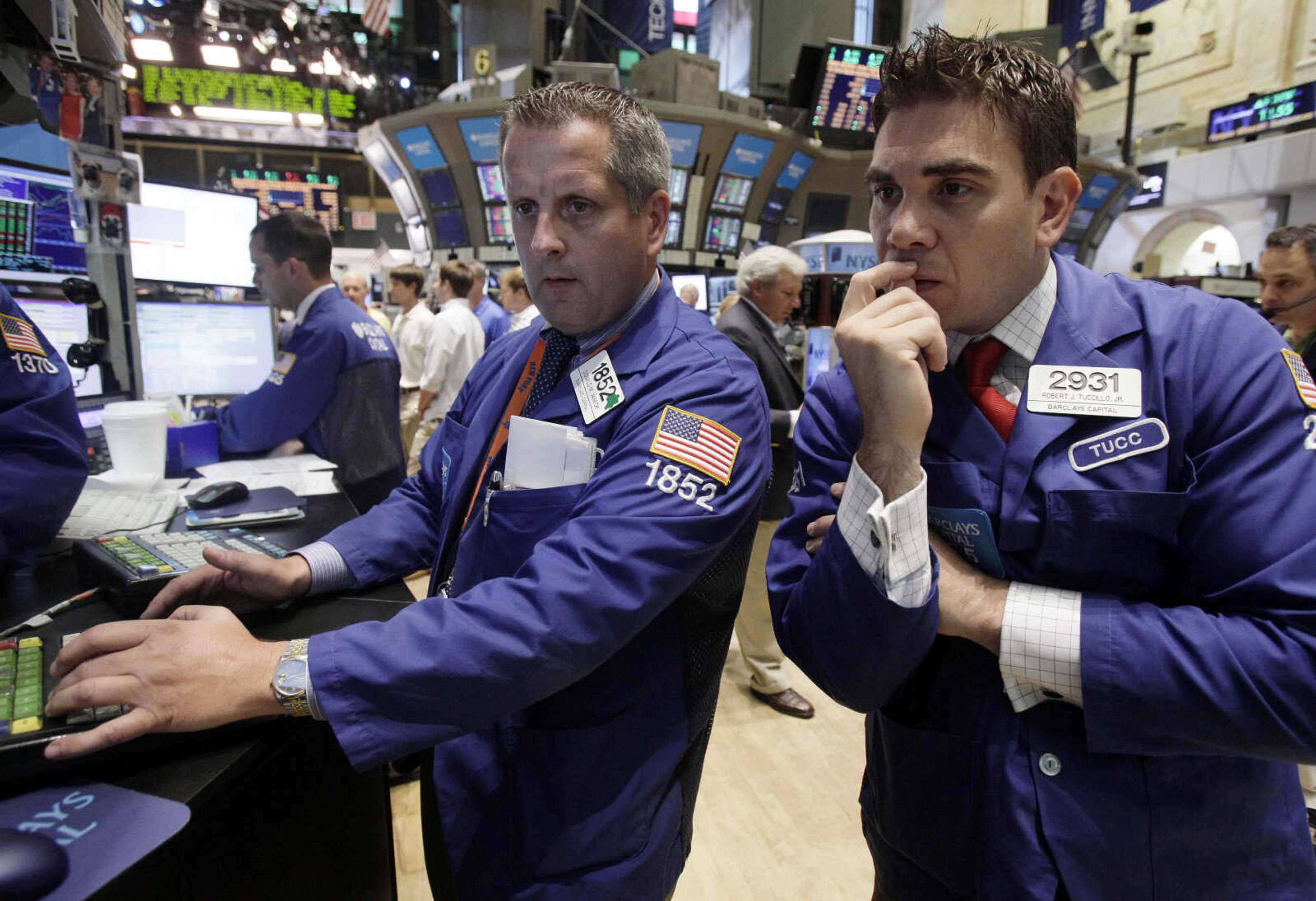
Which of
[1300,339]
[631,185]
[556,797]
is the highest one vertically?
[631,185]

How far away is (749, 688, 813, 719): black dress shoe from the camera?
9.40 feet

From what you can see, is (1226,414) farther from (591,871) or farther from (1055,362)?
(591,871)

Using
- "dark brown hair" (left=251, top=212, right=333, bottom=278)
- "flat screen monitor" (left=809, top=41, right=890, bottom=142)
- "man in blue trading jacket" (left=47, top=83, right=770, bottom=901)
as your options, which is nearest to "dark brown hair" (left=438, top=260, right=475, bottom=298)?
"dark brown hair" (left=251, top=212, right=333, bottom=278)

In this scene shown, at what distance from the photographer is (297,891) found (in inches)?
37.8

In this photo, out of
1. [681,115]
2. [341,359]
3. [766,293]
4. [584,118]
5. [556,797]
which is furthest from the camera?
[681,115]

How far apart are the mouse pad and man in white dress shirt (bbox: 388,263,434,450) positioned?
4468 mm

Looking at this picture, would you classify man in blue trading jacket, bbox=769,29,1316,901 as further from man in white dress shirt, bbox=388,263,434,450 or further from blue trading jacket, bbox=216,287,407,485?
man in white dress shirt, bbox=388,263,434,450

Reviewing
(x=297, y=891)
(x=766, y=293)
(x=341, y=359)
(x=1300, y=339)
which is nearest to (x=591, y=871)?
(x=297, y=891)

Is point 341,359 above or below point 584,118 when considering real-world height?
below

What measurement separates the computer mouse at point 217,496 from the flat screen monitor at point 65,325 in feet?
2.76

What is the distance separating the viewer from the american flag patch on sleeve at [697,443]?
884 mm

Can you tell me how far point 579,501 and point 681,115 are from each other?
7.93m

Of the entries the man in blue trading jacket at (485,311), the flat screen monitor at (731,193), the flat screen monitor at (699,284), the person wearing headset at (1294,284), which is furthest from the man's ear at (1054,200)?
the flat screen monitor at (731,193)

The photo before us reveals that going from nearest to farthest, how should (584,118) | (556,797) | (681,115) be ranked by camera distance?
(556,797) → (584,118) → (681,115)
